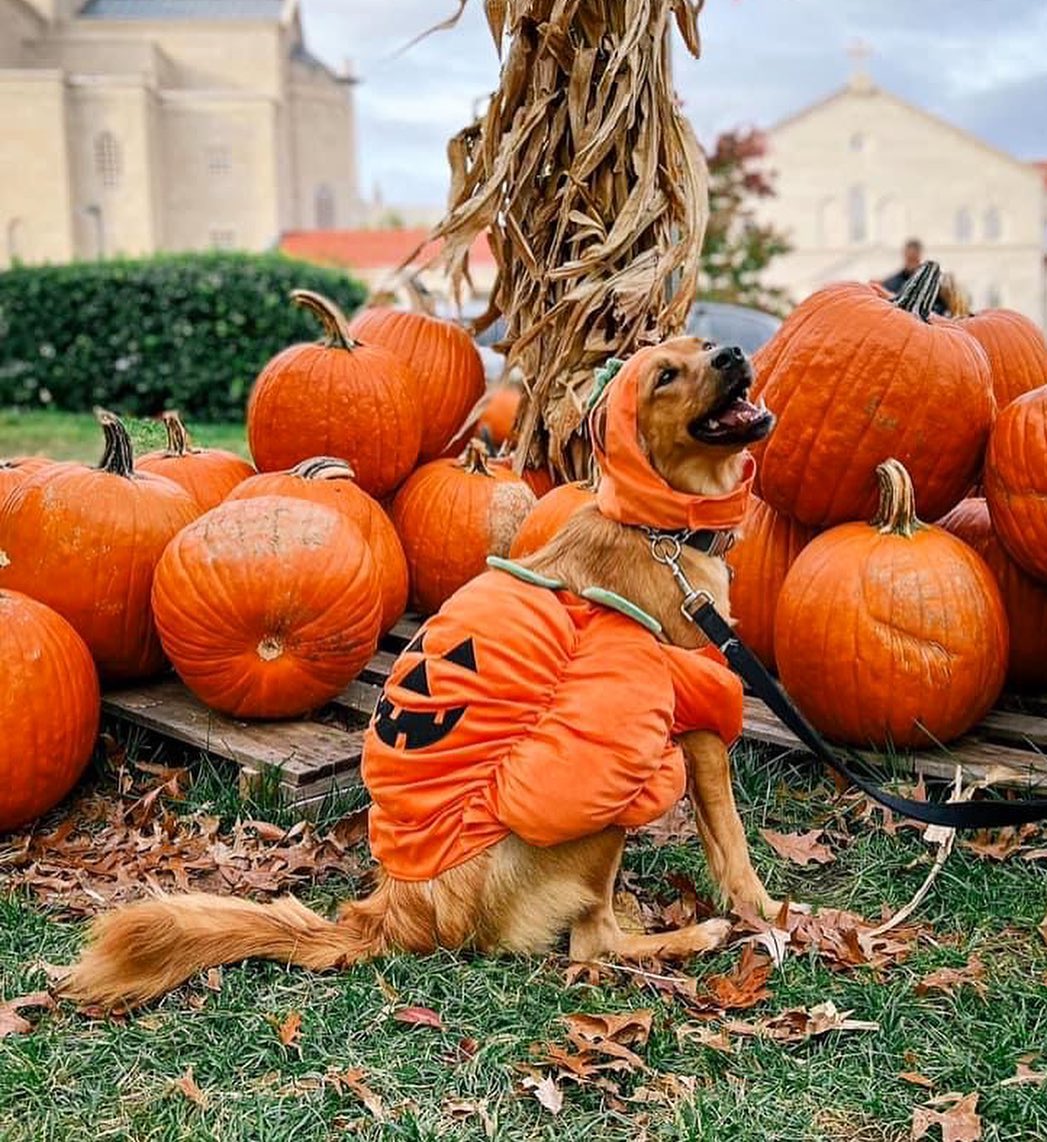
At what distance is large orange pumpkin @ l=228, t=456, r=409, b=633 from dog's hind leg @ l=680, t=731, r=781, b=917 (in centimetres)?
159

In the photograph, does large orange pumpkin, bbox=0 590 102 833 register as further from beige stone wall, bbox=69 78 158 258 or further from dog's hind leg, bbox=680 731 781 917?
beige stone wall, bbox=69 78 158 258

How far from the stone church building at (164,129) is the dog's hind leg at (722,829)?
51090 millimetres

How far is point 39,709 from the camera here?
3.46 metres

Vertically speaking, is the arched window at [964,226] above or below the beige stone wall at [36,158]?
below

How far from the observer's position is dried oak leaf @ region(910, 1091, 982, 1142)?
7.04 ft

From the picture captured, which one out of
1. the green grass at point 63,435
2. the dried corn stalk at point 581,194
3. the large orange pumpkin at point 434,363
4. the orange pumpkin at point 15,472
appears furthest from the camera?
the green grass at point 63,435

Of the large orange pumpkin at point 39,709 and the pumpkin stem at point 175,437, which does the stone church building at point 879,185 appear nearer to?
the pumpkin stem at point 175,437

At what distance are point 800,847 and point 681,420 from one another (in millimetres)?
1430

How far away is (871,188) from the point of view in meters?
46.9

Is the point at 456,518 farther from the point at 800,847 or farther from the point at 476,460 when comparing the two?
the point at 800,847

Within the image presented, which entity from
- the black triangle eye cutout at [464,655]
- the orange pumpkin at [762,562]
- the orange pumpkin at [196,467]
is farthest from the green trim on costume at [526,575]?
the orange pumpkin at [196,467]

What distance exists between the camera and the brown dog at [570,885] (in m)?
2.51

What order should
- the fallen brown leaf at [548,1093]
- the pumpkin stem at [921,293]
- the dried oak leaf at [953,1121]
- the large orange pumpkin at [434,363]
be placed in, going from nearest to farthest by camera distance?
the dried oak leaf at [953,1121] < the fallen brown leaf at [548,1093] < the pumpkin stem at [921,293] < the large orange pumpkin at [434,363]

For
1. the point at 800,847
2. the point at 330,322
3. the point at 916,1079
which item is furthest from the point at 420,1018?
the point at 330,322
